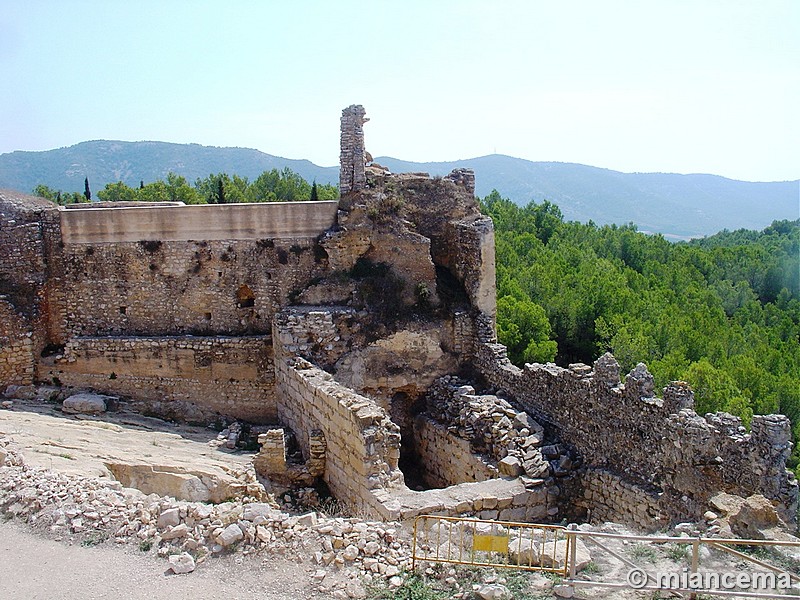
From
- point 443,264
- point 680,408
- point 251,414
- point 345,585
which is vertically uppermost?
point 443,264

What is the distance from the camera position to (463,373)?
57.4 ft

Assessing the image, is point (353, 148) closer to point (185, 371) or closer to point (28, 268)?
point (185, 371)

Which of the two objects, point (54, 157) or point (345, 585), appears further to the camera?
point (54, 157)

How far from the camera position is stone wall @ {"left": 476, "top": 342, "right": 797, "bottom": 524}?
9.67 metres

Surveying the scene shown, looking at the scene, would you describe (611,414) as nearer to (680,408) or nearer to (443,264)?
(680,408)

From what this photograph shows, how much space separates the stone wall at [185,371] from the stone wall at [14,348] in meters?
0.60

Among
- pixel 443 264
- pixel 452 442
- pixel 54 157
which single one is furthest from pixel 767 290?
pixel 54 157

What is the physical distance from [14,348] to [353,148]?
371 inches

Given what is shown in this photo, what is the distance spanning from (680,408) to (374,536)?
17.3ft

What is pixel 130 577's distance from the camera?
8320mm

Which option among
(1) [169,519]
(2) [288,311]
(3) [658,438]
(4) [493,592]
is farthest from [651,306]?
(1) [169,519]

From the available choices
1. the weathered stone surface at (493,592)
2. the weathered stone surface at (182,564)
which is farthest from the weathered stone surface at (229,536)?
the weathered stone surface at (493,592)

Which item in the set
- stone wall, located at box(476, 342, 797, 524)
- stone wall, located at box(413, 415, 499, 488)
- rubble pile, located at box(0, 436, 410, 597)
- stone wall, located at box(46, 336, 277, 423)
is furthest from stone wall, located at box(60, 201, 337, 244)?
rubble pile, located at box(0, 436, 410, 597)

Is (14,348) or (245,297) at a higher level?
(245,297)
